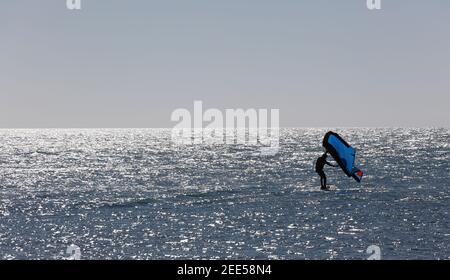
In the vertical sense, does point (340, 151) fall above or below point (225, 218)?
above

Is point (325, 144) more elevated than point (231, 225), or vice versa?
point (325, 144)

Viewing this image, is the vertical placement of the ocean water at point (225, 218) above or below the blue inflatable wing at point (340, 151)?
below

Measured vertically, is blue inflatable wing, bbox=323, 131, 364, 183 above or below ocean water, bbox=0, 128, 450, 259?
above

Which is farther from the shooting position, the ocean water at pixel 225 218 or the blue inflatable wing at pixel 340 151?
the ocean water at pixel 225 218

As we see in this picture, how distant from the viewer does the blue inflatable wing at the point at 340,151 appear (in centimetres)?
1280

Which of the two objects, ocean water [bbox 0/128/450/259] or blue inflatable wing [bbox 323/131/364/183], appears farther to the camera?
ocean water [bbox 0/128/450/259]

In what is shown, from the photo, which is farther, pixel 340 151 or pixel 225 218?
pixel 225 218

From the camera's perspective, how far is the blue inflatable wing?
12.8 meters

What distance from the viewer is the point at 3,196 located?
82000mm

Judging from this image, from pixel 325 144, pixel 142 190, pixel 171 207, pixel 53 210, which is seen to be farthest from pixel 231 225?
pixel 325 144

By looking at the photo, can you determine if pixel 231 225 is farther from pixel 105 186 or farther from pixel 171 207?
pixel 105 186

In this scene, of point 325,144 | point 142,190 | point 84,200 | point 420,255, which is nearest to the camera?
point 325,144

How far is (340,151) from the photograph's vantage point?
13.2 meters
